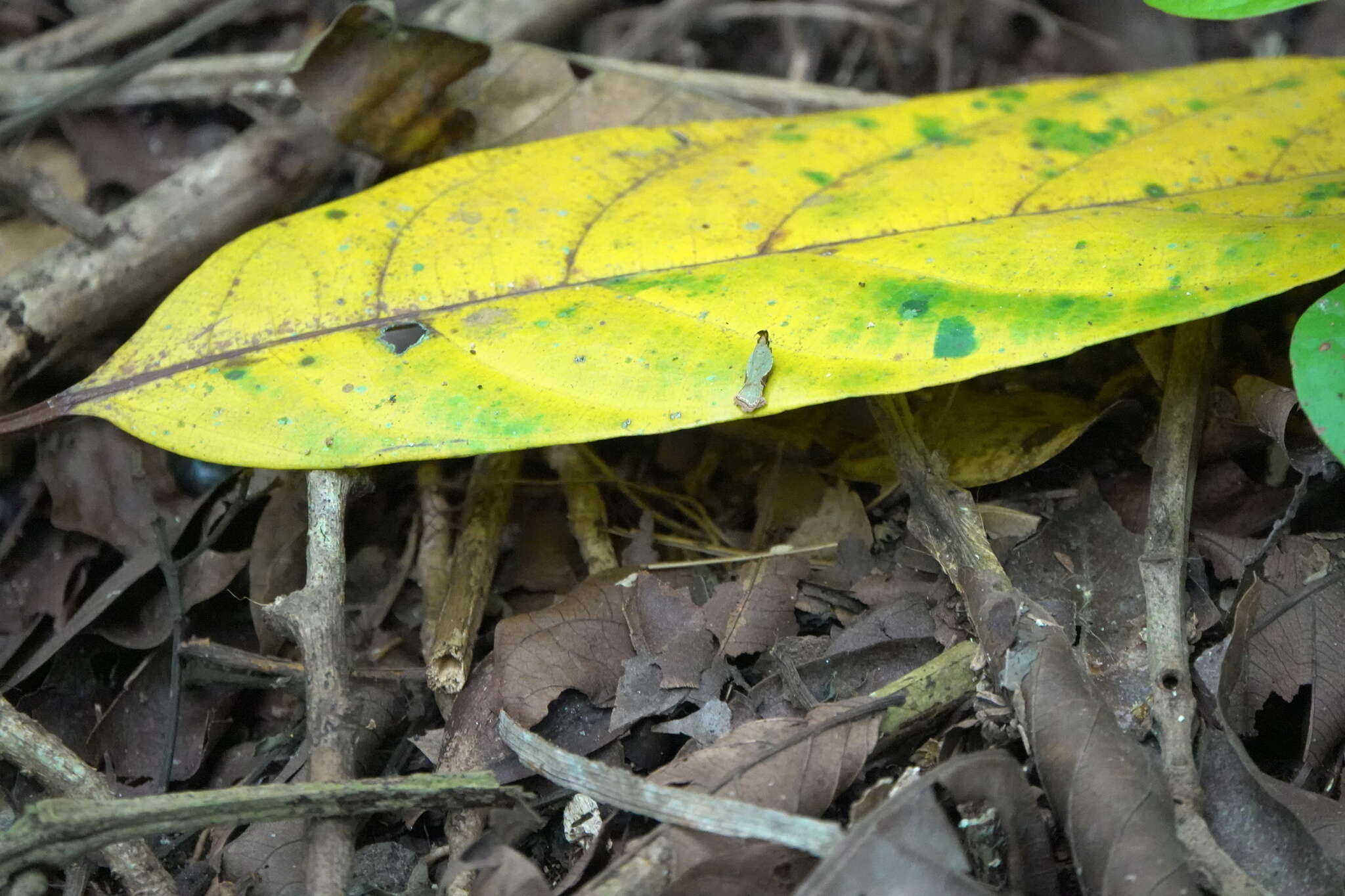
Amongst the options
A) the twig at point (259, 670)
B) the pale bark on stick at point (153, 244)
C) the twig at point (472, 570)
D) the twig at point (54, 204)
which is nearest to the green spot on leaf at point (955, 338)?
the twig at point (472, 570)

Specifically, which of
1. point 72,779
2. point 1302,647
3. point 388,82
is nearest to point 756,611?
point 1302,647

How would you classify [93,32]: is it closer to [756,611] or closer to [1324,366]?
[756,611]

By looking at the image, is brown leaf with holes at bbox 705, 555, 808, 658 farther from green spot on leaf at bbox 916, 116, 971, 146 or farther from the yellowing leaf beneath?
green spot on leaf at bbox 916, 116, 971, 146

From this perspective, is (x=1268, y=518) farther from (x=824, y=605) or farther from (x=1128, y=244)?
(x=824, y=605)

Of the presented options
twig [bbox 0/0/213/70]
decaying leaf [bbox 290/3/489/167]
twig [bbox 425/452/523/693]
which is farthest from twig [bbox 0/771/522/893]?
twig [bbox 0/0/213/70]

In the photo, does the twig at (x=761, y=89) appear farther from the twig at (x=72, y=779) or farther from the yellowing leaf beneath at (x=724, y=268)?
the twig at (x=72, y=779)

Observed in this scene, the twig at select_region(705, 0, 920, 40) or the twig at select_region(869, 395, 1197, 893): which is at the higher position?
the twig at select_region(705, 0, 920, 40)

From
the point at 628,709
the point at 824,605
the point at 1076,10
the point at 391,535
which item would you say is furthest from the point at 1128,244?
the point at 1076,10
